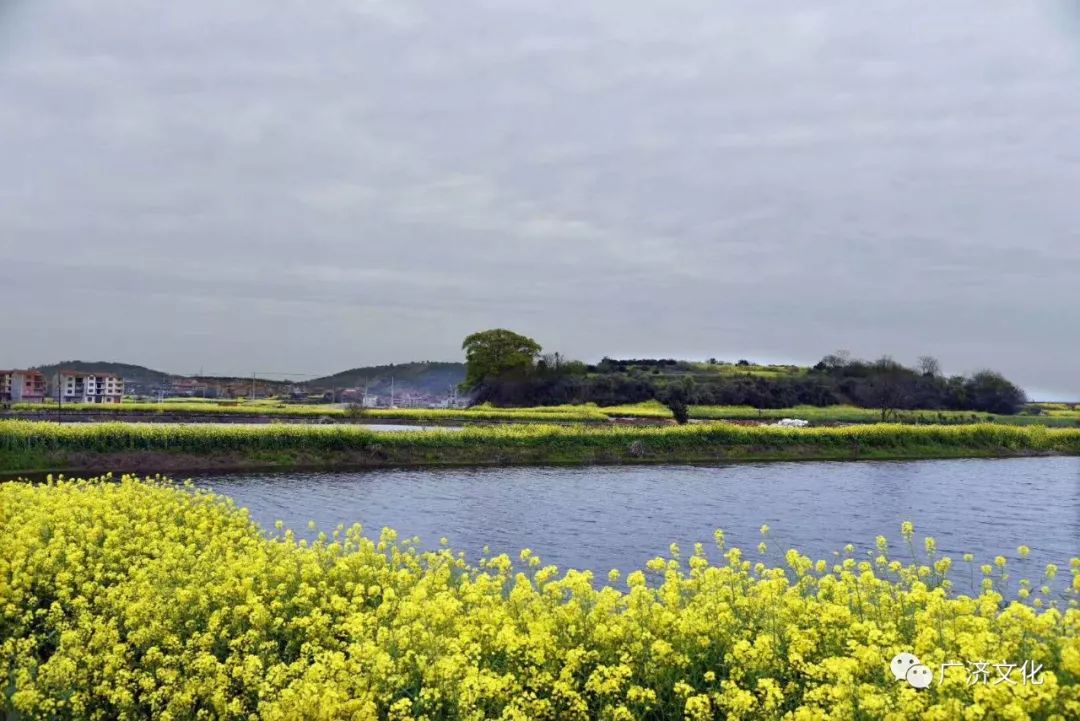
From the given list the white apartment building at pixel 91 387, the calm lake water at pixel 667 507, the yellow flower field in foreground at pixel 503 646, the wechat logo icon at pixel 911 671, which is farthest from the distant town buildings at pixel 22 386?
the wechat logo icon at pixel 911 671

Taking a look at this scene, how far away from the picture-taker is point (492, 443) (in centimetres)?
3338

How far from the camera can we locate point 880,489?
2553 cm

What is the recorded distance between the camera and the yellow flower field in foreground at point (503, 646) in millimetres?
4395

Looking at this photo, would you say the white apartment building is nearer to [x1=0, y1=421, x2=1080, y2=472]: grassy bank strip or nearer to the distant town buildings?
the distant town buildings

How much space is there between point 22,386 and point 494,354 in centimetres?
3994

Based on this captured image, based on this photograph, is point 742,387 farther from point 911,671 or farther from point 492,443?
point 911,671

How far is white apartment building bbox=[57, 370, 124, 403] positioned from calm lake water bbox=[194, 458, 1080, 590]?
139ft

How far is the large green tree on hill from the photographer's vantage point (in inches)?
3172

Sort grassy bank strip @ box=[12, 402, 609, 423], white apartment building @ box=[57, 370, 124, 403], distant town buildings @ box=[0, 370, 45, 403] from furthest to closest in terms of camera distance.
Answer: white apartment building @ box=[57, 370, 124, 403] → distant town buildings @ box=[0, 370, 45, 403] → grassy bank strip @ box=[12, 402, 609, 423]

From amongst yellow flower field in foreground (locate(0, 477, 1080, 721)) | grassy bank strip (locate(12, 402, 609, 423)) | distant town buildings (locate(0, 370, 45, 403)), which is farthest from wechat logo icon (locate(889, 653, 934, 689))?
distant town buildings (locate(0, 370, 45, 403))

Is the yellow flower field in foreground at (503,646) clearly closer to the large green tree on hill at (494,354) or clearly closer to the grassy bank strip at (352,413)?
the grassy bank strip at (352,413)

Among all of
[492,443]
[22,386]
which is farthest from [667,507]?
[22,386]

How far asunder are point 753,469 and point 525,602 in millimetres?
27067

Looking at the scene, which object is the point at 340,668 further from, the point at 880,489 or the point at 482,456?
the point at 482,456
